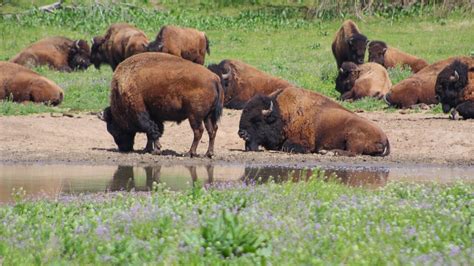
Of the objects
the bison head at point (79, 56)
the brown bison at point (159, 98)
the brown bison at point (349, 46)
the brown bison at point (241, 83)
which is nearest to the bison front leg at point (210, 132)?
the brown bison at point (159, 98)

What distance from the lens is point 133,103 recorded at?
1636cm

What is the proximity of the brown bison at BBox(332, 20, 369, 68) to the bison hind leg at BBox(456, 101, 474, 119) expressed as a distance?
305 inches

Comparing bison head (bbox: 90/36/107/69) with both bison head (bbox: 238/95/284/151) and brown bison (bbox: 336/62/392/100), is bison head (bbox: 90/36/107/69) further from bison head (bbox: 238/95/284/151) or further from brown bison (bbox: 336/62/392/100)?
bison head (bbox: 238/95/284/151)

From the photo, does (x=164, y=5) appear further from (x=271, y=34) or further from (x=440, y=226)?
(x=440, y=226)

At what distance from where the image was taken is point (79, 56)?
31.0 metres

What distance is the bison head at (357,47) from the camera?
90.9 feet

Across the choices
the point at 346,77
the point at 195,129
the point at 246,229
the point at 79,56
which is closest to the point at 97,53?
the point at 79,56

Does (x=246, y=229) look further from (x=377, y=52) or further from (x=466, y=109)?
(x=377, y=52)

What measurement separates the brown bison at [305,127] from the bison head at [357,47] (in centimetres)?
1002

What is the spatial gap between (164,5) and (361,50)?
18.2 m

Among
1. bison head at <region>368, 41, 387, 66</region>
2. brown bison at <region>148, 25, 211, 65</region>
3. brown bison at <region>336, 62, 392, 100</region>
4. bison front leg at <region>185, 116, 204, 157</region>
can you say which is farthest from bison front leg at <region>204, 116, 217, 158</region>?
bison head at <region>368, 41, 387, 66</region>

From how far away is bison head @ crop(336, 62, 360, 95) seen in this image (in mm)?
24438

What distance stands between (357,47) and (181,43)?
4.47 meters

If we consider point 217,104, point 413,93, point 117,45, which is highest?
point 217,104
